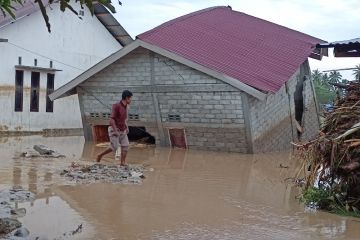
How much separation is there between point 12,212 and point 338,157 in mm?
3822

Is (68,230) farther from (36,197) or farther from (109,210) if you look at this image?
(36,197)

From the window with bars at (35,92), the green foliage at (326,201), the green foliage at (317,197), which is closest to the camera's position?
the green foliage at (326,201)

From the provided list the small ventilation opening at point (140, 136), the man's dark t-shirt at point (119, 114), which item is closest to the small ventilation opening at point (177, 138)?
the small ventilation opening at point (140, 136)

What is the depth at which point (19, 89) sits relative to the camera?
801 inches

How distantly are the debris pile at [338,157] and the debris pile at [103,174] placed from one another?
9.88 feet

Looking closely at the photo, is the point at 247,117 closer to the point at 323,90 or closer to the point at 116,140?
the point at 116,140

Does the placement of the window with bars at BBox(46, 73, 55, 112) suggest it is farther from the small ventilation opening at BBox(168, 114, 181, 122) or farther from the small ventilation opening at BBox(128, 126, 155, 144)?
the small ventilation opening at BBox(168, 114, 181, 122)

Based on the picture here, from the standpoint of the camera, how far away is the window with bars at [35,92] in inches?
820

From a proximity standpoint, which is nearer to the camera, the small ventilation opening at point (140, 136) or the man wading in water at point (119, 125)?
the man wading in water at point (119, 125)

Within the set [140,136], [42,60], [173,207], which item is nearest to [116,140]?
[173,207]

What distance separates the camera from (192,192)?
7996mm

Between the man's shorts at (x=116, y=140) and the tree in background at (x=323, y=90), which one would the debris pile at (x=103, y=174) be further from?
the tree in background at (x=323, y=90)

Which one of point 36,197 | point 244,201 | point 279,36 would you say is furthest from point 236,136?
point 36,197

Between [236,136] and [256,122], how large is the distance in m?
0.70
